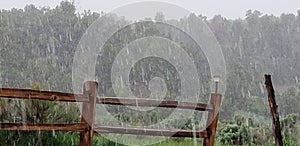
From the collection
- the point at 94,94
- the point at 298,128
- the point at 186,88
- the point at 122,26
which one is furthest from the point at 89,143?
the point at 122,26

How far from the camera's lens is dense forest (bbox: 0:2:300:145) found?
334 inches

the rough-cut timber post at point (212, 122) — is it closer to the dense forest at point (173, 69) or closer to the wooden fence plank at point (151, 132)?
the wooden fence plank at point (151, 132)

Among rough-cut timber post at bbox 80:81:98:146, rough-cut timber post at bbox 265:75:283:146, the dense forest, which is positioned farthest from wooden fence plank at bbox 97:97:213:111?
the dense forest

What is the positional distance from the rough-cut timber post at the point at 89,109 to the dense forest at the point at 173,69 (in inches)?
164

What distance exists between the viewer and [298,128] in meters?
7.36

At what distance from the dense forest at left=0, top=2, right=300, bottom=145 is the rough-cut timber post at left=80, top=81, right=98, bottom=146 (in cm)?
417

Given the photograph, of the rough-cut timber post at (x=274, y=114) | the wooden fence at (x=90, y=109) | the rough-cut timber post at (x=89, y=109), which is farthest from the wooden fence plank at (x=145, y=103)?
the rough-cut timber post at (x=274, y=114)

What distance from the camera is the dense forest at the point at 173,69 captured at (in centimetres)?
848

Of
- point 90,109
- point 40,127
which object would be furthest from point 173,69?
point 40,127

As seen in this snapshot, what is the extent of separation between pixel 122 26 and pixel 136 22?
1.76ft

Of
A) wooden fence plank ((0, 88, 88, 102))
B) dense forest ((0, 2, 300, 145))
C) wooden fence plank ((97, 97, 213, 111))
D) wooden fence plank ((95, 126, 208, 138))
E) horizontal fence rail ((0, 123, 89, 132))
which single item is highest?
dense forest ((0, 2, 300, 145))

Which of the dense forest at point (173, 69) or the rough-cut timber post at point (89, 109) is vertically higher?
the dense forest at point (173, 69)

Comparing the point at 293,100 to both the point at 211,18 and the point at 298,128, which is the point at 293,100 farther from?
the point at 211,18

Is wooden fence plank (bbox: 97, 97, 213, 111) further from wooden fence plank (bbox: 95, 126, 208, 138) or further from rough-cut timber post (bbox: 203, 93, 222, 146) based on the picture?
wooden fence plank (bbox: 95, 126, 208, 138)
